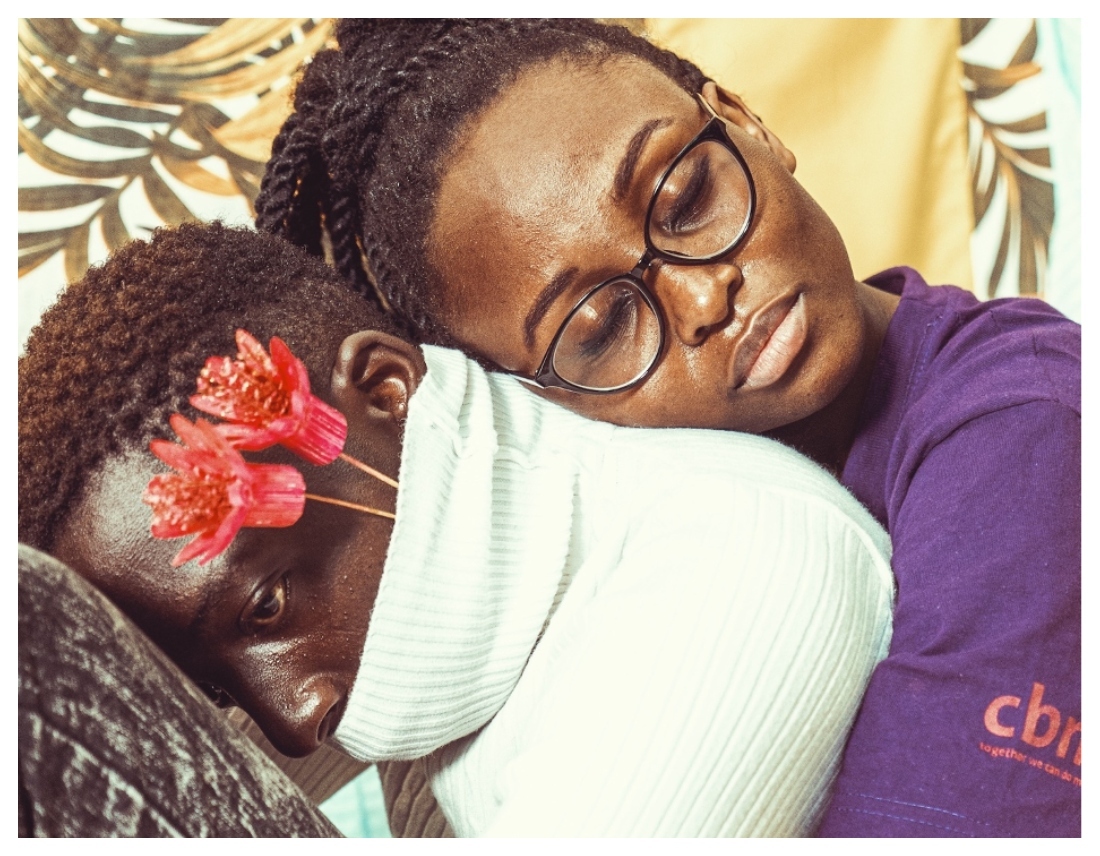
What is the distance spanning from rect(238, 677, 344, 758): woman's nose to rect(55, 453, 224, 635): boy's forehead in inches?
3.2

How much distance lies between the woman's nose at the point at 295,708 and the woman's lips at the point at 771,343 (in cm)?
40

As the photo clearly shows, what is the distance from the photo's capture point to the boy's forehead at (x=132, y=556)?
26.0 inches

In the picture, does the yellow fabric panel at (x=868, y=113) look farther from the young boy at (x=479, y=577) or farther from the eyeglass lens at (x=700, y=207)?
the young boy at (x=479, y=577)

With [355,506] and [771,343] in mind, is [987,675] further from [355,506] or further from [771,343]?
[355,506]

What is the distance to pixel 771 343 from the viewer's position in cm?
81

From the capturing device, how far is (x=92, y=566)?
0.66 meters

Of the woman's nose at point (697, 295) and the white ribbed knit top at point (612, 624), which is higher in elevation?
the woman's nose at point (697, 295)

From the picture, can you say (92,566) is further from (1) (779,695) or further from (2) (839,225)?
(2) (839,225)

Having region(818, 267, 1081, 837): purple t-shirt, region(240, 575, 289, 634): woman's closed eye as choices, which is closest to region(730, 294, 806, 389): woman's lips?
region(818, 267, 1081, 837): purple t-shirt

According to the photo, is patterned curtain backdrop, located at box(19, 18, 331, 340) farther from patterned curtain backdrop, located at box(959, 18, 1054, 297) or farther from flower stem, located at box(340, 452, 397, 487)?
patterned curtain backdrop, located at box(959, 18, 1054, 297)

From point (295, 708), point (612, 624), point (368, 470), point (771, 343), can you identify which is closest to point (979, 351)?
point (771, 343)

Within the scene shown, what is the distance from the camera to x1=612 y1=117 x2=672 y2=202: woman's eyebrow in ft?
2.56

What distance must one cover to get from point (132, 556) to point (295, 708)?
0.51ft

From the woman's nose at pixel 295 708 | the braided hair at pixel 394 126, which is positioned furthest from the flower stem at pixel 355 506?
the braided hair at pixel 394 126
